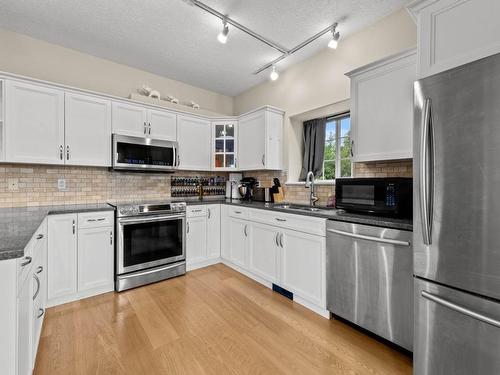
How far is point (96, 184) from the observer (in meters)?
3.08

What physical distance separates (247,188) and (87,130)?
7.27 ft

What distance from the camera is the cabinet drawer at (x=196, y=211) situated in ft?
10.6

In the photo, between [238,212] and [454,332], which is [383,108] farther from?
[238,212]

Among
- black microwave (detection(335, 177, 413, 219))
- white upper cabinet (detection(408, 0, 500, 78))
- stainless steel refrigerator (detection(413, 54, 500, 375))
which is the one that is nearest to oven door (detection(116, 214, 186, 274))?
black microwave (detection(335, 177, 413, 219))

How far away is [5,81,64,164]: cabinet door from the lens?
237 cm

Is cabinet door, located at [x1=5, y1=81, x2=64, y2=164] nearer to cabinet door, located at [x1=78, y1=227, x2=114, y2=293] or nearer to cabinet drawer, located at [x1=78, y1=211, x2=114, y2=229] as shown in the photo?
cabinet drawer, located at [x1=78, y1=211, x2=114, y2=229]

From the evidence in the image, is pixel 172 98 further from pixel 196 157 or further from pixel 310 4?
pixel 310 4

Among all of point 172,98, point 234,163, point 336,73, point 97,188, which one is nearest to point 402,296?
point 336,73

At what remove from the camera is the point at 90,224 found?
2.50m

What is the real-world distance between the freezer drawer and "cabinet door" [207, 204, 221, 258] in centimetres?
256

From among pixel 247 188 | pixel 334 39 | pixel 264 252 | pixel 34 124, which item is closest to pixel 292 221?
pixel 264 252

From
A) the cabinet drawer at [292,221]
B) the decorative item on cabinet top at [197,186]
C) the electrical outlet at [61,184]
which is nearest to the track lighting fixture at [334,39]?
the cabinet drawer at [292,221]

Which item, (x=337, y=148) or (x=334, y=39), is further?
(x=337, y=148)

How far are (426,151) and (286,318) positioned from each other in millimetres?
1732
